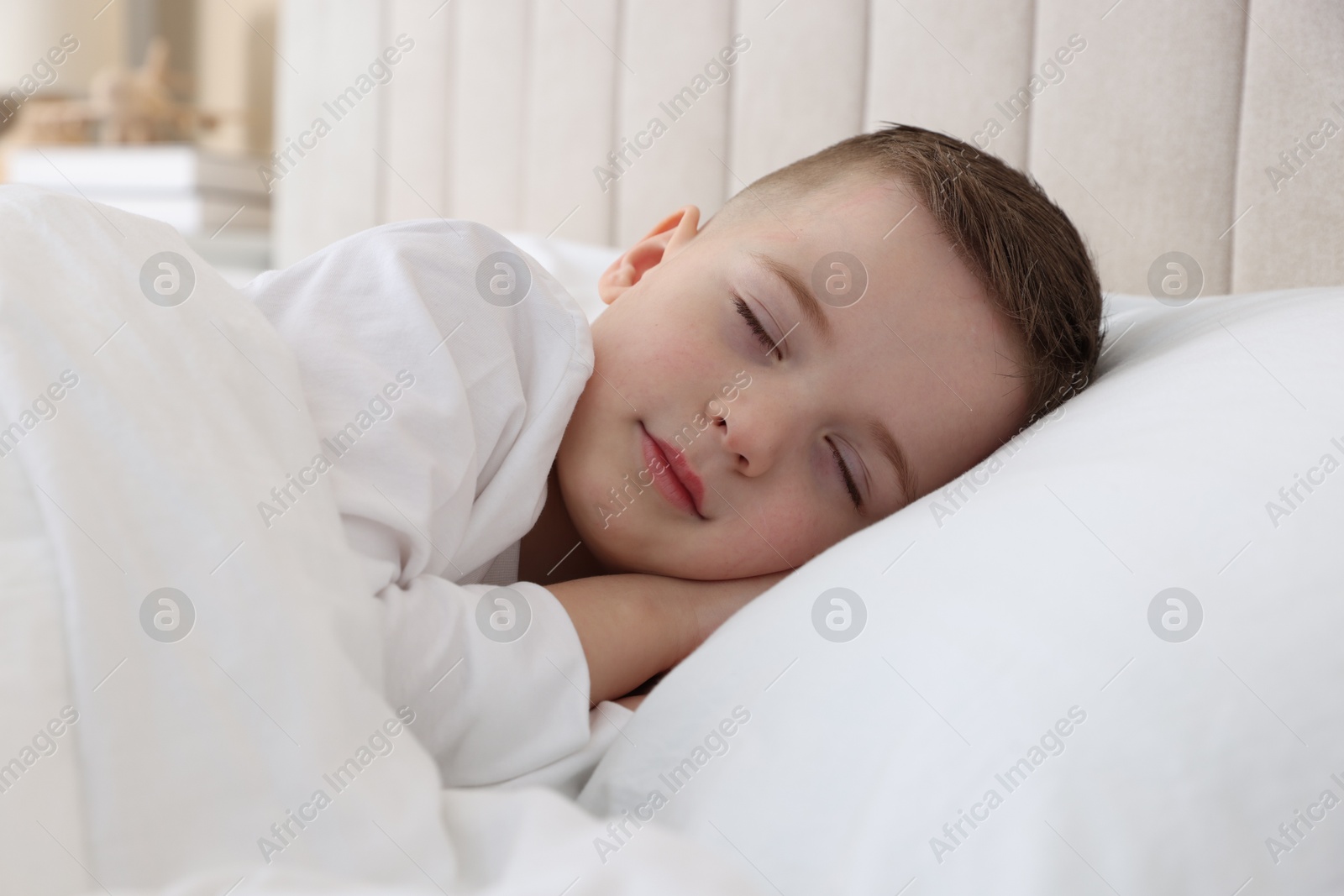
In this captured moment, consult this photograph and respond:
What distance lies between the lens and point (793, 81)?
5.18ft

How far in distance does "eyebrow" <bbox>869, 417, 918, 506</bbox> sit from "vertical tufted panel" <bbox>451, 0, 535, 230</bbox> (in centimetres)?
126

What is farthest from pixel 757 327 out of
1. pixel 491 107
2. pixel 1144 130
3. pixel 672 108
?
pixel 491 107

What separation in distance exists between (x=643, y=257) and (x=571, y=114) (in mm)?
833

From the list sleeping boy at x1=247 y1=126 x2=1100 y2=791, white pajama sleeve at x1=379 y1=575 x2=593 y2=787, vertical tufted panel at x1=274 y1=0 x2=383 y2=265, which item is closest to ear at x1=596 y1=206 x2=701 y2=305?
sleeping boy at x1=247 y1=126 x2=1100 y2=791

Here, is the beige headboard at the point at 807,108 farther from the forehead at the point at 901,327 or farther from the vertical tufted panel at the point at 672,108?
the forehead at the point at 901,327

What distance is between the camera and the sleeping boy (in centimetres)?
70

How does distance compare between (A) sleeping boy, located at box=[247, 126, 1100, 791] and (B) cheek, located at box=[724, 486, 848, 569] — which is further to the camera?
(B) cheek, located at box=[724, 486, 848, 569]

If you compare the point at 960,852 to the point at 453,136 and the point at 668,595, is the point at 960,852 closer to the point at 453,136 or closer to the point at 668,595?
the point at 668,595

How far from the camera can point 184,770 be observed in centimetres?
52

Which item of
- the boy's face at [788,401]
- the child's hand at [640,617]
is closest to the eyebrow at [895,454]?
the boy's face at [788,401]

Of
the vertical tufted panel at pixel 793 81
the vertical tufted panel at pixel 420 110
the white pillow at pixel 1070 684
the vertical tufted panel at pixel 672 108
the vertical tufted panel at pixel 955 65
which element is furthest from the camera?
the vertical tufted panel at pixel 420 110

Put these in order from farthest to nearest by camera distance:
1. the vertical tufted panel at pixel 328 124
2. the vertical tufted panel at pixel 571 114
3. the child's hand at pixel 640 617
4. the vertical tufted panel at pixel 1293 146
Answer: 1. the vertical tufted panel at pixel 328 124
2. the vertical tufted panel at pixel 571 114
3. the vertical tufted panel at pixel 1293 146
4. the child's hand at pixel 640 617

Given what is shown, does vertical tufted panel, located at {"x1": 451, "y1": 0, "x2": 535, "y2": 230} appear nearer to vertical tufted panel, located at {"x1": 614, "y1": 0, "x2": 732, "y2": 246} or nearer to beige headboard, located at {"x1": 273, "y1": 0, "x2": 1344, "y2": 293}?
beige headboard, located at {"x1": 273, "y1": 0, "x2": 1344, "y2": 293}

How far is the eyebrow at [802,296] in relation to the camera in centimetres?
86
